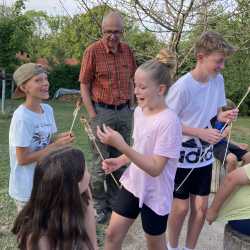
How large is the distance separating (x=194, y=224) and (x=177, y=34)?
7.83ft

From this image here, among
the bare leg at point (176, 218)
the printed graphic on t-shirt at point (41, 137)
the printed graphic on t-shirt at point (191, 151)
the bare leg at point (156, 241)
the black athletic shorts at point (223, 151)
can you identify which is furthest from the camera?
the black athletic shorts at point (223, 151)

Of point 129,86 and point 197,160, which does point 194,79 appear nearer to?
point 197,160

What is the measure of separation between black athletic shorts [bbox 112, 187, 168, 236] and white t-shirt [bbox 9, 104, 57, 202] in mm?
565

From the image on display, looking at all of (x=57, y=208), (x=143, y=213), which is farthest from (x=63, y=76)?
(x=57, y=208)

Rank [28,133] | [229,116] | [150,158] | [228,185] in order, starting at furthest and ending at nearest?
[229,116] < [28,133] < [228,185] < [150,158]

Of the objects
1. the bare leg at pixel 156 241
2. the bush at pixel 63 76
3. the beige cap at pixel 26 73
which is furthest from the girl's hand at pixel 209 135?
the bush at pixel 63 76

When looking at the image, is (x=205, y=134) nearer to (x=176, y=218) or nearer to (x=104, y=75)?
(x=176, y=218)

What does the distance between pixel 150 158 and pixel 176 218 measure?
3.12 ft

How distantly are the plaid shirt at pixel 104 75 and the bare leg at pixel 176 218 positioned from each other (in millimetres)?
1117

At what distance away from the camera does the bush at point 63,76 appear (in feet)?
72.1

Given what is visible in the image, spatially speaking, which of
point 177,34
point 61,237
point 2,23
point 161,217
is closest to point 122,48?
point 177,34

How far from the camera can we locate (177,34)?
5.06 meters

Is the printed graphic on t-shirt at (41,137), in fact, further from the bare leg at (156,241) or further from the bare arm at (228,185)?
the bare arm at (228,185)

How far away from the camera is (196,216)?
3324 mm
